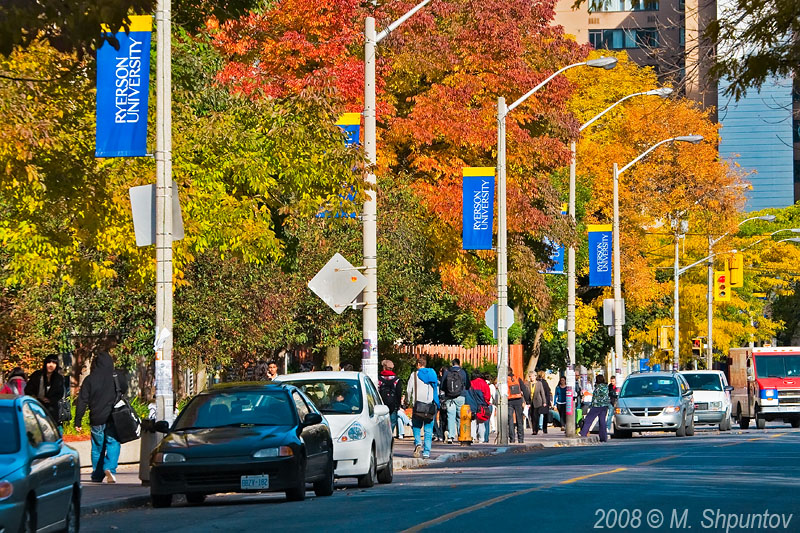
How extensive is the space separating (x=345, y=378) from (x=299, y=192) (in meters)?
7.05

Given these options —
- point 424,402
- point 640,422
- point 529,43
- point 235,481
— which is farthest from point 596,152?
point 235,481

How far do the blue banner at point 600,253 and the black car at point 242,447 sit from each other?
2883 centimetres

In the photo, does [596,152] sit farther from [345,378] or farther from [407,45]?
[345,378]

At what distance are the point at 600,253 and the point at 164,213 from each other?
28.6 m

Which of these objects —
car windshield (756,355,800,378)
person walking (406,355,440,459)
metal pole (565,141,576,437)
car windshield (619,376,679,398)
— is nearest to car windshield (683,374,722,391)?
car windshield (756,355,800,378)

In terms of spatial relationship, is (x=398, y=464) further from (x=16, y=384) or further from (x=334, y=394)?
(x=16, y=384)

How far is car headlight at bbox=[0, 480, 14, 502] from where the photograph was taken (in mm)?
11930

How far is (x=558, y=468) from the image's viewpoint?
25203mm

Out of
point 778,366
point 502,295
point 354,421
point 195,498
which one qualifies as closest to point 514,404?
point 502,295

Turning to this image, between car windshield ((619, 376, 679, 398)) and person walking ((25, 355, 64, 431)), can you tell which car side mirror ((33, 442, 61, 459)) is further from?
car windshield ((619, 376, 679, 398))

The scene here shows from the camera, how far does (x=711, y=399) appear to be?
154 ft

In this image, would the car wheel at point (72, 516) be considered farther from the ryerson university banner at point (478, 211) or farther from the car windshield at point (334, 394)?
the ryerson university banner at point (478, 211)

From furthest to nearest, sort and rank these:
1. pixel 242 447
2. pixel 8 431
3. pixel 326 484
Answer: pixel 326 484, pixel 242 447, pixel 8 431

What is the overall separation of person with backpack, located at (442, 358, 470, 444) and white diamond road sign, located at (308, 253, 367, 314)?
27.9 feet
